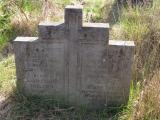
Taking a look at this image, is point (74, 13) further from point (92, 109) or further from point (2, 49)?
point (2, 49)

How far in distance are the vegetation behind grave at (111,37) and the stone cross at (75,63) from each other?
147 mm

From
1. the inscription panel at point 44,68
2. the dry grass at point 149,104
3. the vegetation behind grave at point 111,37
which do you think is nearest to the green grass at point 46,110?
the vegetation behind grave at point 111,37

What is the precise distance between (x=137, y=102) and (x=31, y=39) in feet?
4.41

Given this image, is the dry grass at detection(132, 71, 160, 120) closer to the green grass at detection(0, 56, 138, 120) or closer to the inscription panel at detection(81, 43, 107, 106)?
the green grass at detection(0, 56, 138, 120)

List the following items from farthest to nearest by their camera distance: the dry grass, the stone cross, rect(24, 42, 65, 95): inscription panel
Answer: rect(24, 42, 65, 95): inscription panel < the stone cross < the dry grass

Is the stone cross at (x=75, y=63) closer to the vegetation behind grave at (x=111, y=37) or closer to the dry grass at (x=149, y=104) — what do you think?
the vegetation behind grave at (x=111, y=37)

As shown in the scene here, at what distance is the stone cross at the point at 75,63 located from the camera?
3670 mm

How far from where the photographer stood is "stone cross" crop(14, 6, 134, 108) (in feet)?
12.0

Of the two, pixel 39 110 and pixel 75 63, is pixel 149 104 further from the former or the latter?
pixel 39 110

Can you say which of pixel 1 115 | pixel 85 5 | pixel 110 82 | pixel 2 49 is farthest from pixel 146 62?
pixel 85 5

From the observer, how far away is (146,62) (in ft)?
14.1

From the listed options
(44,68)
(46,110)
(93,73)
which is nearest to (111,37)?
(93,73)

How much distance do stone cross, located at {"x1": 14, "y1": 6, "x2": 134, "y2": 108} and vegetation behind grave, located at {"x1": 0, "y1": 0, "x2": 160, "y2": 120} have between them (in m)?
0.15

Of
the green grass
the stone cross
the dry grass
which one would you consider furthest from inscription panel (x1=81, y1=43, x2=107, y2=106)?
the dry grass
